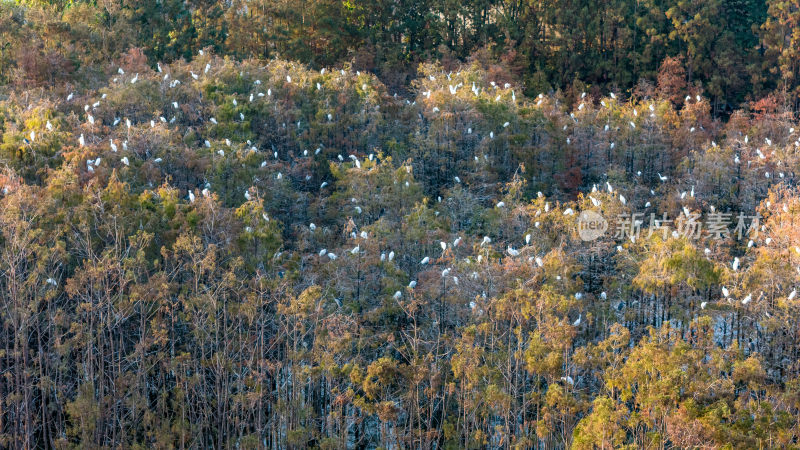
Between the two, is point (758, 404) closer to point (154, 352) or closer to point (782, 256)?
point (782, 256)

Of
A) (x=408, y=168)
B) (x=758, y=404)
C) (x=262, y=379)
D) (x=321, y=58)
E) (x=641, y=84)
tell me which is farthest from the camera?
(x=321, y=58)

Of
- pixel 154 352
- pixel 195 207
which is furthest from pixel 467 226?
pixel 154 352

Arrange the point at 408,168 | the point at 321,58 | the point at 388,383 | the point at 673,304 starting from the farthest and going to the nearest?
1. the point at 321,58
2. the point at 408,168
3. the point at 673,304
4. the point at 388,383

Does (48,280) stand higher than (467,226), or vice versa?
(48,280)

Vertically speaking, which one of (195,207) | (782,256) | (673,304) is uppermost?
(195,207)

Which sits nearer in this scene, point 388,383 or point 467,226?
point 388,383

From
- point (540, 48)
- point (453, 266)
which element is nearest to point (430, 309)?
point (453, 266)
